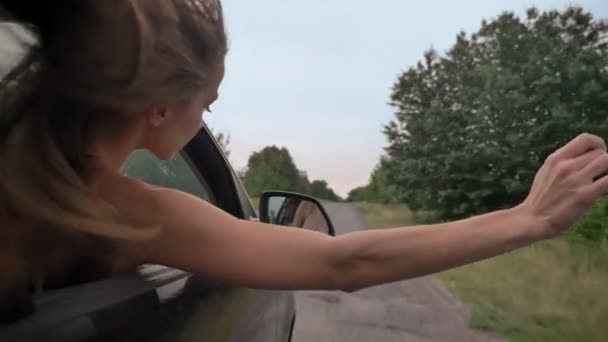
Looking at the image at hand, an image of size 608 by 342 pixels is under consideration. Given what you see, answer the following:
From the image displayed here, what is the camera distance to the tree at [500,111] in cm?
1930

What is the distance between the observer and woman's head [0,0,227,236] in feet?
3.67

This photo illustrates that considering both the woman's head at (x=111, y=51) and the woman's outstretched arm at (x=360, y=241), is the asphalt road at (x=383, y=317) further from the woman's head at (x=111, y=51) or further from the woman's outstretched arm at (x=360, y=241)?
the woman's head at (x=111, y=51)

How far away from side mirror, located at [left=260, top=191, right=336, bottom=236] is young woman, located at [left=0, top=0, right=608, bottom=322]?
1294 millimetres

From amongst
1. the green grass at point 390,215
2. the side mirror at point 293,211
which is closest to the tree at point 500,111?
the green grass at point 390,215

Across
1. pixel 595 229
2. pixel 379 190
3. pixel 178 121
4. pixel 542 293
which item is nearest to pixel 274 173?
pixel 595 229

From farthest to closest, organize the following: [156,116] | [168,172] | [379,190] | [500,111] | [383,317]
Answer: [379,190] < [500,111] < [383,317] < [168,172] < [156,116]

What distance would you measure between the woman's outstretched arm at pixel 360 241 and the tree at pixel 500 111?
15469 mm

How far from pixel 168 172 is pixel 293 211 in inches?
24.6

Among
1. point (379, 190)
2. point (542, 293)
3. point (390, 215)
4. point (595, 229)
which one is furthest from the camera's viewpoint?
point (379, 190)

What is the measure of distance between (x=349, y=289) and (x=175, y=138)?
1.36 feet

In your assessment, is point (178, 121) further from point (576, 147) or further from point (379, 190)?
point (379, 190)

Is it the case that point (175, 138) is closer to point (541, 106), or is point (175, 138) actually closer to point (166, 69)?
point (166, 69)

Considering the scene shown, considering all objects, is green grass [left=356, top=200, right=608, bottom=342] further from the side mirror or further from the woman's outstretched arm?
the woman's outstretched arm

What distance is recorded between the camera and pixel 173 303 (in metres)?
1.66
